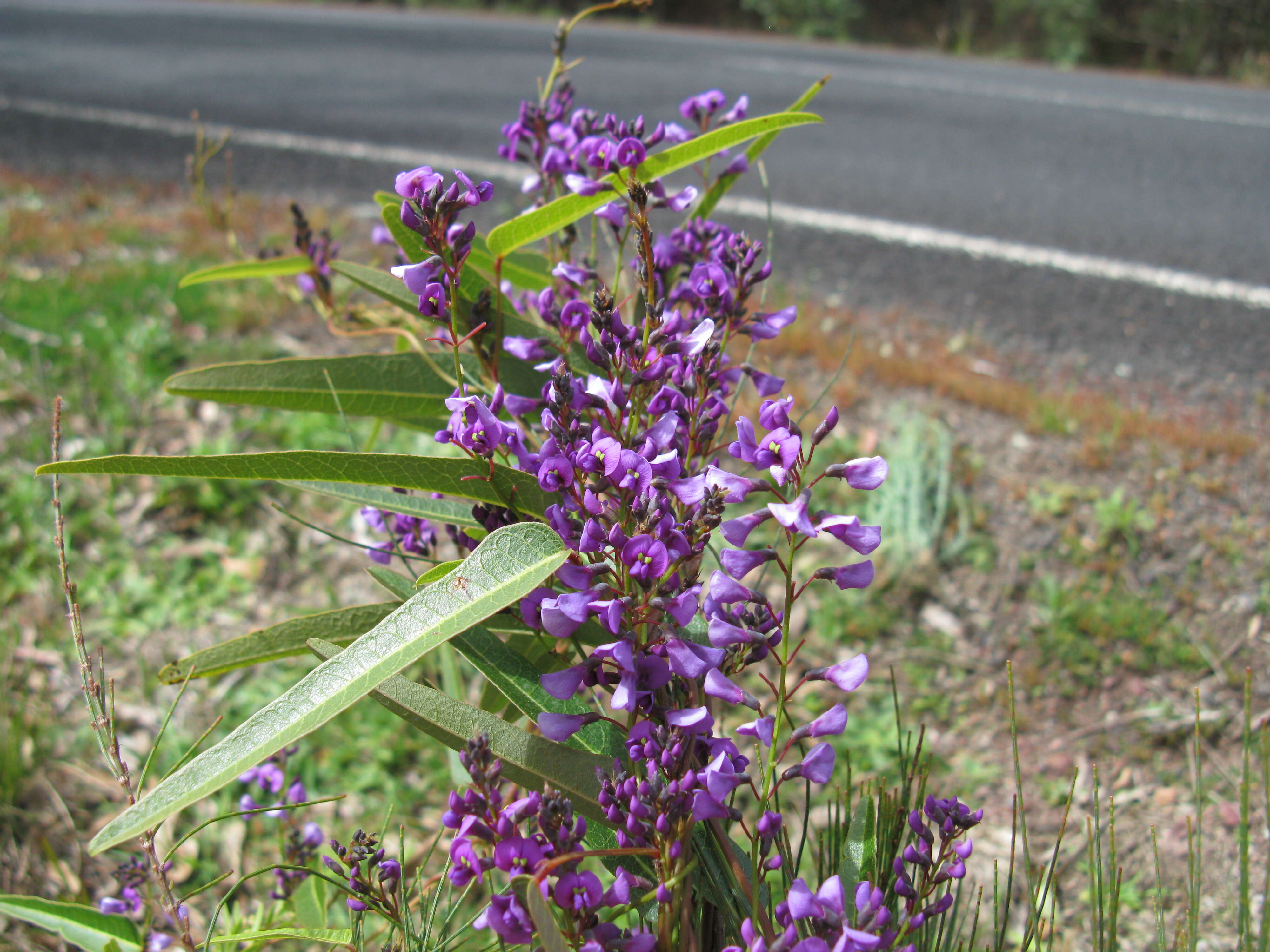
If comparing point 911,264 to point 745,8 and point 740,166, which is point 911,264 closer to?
Result: point 740,166

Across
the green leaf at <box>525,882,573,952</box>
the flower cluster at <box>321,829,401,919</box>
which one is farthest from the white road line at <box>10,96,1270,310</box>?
the green leaf at <box>525,882,573,952</box>

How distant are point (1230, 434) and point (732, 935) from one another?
3099mm

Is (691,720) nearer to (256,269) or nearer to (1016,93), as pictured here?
(256,269)

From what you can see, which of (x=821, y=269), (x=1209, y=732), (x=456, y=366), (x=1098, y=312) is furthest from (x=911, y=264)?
(x=456, y=366)

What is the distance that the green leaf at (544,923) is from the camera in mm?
679

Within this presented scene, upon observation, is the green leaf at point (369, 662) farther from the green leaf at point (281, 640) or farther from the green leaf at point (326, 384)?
the green leaf at point (326, 384)

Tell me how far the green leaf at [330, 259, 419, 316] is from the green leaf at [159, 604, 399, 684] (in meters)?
0.42

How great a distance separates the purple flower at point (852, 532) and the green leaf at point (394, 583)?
16.8 inches

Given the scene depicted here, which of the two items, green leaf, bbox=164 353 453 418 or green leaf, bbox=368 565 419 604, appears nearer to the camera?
green leaf, bbox=368 565 419 604

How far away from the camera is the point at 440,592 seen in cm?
79

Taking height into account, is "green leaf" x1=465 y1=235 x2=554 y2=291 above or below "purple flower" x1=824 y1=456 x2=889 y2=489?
above

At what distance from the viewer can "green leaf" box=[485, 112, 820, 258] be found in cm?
106

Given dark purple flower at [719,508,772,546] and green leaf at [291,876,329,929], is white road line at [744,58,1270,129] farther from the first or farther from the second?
green leaf at [291,876,329,929]

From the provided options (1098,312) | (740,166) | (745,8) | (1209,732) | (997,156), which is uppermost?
(745,8)
